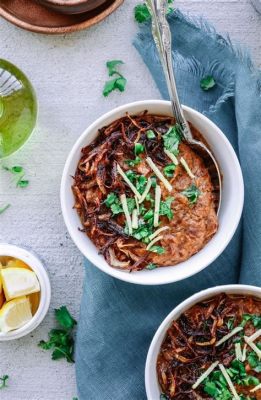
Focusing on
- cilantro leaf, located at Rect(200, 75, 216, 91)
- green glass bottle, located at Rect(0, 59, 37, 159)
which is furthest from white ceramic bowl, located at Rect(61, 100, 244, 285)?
green glass bottle, located at Rect(0, 59, 37, 159)

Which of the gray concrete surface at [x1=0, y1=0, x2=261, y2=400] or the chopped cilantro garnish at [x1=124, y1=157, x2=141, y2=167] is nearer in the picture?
the chopped cilantro garnish at [x1=124, y1=157, x2=141, y2=167]

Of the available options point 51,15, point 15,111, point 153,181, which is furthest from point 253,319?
point 51,15

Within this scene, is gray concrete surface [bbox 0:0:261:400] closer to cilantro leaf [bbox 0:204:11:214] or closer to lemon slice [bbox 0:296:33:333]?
cilantro leaf [bbox 0:204:11:214]

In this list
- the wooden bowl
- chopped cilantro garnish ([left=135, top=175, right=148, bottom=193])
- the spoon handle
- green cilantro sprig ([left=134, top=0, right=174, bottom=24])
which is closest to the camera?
the spoon handle

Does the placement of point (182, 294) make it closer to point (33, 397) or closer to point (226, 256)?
point (226, 256)

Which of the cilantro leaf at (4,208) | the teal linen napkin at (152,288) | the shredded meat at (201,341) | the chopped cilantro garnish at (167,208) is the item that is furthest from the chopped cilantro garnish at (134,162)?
the cilantro leaf at (4,208)

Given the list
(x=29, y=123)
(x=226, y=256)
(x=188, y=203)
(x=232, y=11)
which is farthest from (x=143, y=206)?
(x=232, y=11)

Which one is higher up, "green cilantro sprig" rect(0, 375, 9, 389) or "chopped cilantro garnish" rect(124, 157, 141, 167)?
"chopped cilantro garnish" rect(124, 157, 141, 167)
